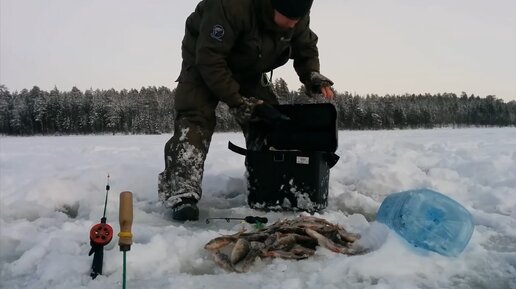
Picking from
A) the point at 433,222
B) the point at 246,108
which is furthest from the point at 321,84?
the point at 433,222

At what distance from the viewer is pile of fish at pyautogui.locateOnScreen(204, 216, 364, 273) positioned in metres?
2.28

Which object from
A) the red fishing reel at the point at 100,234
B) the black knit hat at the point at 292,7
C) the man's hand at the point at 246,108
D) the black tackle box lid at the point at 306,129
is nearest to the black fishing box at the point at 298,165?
the black tackle box lid at the point at 306,129

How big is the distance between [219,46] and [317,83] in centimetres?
111

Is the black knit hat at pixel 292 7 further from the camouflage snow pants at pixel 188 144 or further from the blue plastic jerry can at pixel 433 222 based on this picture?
the blue plastic jerry can at pixel 433 222

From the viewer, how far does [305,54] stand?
13.8ft

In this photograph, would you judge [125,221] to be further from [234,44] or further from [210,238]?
[234,44]

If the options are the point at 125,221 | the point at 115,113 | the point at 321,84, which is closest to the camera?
the point at 125,221

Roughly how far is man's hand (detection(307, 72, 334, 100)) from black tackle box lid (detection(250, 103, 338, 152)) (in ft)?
1.18

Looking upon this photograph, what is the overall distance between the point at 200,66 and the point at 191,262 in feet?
5.54

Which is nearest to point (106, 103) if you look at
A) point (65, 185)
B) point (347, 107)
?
point (347, 107)

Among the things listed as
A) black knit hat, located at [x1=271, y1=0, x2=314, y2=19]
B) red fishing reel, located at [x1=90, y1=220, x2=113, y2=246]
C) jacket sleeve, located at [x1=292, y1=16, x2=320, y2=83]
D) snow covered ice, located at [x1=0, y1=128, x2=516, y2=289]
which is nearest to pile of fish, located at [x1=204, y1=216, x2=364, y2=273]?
snow covered ice, located at [x1=0, y1=128, x2=516, y2=289]

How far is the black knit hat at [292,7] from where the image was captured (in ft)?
10.6

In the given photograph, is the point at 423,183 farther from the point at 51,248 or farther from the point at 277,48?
the point at 51,248

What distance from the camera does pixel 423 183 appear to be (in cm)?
439
